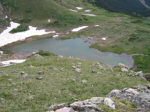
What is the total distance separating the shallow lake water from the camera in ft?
336

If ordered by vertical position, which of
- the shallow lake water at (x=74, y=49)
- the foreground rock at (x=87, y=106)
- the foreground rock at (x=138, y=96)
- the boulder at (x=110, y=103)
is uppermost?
the foreground rock at (x=87, y=106)

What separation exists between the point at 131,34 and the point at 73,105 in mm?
106181

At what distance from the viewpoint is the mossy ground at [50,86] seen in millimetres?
29203

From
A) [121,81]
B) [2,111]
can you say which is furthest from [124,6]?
[2,111]

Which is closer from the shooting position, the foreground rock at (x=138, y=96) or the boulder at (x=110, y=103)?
the boulder at (x=110, y=103)

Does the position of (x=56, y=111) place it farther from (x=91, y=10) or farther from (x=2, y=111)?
(x=91, y=10)

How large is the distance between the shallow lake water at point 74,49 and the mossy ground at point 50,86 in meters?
54.5

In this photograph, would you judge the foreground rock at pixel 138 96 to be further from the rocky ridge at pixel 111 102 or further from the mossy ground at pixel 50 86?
the mossy ground at pixel 50 86

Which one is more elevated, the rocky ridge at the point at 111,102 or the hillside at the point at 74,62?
the rocky ridge at the point at 111,102

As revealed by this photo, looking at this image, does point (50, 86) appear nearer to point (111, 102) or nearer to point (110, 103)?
point (111, 102)

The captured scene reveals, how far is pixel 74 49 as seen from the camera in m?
112

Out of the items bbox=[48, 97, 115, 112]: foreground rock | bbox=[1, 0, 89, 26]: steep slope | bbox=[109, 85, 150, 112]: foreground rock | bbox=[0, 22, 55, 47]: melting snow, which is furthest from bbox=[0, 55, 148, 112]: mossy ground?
bbox=[1, 0, 89, 26]: steep slope

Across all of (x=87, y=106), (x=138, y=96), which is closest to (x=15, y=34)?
(x=138, y=96)

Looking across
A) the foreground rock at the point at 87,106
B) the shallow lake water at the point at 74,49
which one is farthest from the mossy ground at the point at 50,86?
the shallow lake water at the point at 74,49
